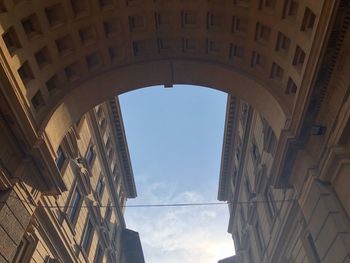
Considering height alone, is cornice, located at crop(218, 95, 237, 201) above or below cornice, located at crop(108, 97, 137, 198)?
below

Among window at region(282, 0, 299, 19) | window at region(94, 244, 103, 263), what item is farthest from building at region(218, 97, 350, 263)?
window at region(94, 244, 103, 263)

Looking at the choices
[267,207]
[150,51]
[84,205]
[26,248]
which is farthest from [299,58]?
A: [84,205]

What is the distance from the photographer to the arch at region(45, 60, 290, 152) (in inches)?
668

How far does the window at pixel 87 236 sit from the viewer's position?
24594 millimetres

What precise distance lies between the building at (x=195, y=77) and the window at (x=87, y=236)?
3525 millimetres

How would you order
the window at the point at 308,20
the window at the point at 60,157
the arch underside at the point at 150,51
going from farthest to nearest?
the window at the point at 60,157, the arch underside at the point at 150,51, the window at the point at 308,20

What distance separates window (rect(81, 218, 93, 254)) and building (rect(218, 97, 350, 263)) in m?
13.2

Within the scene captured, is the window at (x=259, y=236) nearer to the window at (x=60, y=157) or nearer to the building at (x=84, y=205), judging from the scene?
the building at (x=84, y=205)

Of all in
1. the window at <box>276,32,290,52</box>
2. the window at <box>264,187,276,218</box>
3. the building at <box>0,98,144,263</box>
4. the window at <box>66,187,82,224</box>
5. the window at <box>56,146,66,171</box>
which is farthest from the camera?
the window at <box>264,187,276,218</box>

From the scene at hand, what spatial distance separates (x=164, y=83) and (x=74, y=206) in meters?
10.6

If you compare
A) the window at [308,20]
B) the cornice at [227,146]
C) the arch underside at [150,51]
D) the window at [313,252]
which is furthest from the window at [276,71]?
the cornice at [227,146]

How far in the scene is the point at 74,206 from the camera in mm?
22875

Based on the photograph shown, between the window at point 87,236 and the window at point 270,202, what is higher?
the window at point 270,202

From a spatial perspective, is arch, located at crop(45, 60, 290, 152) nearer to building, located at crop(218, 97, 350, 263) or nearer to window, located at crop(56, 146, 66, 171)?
building, located at crop(218, 97, 350, 263)
